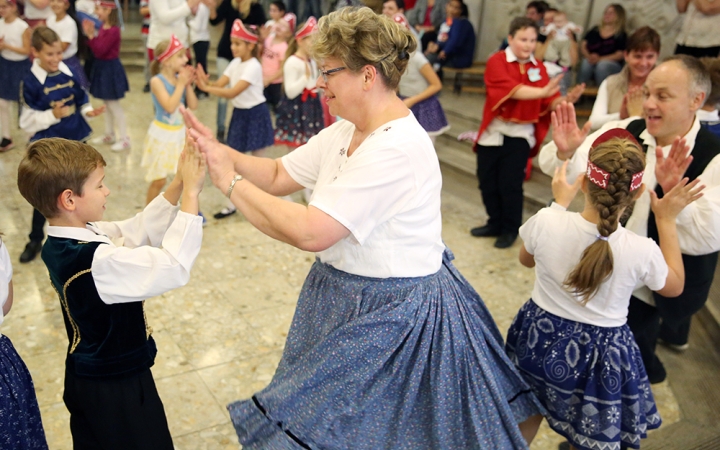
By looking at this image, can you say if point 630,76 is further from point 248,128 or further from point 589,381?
point 248,128

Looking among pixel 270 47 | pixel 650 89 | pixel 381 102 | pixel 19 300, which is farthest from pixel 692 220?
pixel 270 47

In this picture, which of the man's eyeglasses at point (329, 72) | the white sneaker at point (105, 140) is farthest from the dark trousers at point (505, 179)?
the white sneaker at point (105, 140)

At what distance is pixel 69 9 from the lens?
6582 mm

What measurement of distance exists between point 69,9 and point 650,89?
5.83 m

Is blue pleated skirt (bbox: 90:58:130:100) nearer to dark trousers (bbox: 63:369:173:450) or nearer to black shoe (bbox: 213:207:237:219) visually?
black shoe (bbox: 213:207:237:219)

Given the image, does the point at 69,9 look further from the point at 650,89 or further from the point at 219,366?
the point at 650,89

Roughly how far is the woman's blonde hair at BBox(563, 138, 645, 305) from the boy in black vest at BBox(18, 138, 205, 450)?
4.02ft

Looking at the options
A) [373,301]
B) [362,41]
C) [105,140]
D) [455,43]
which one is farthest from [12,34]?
[373,301]

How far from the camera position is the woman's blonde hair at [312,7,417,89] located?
1835 mm

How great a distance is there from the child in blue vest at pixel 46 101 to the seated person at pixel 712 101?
3495mm

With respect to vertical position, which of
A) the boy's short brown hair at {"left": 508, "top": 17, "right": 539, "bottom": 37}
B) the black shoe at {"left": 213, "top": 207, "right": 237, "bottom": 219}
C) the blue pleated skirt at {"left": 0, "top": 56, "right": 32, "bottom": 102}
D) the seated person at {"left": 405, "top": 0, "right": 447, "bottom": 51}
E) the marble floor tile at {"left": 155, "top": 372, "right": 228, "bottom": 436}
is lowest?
the black shoe at {"left": 213, "top": 207, "right": 237, "bottom": 219}

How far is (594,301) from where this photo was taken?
89.9 inches

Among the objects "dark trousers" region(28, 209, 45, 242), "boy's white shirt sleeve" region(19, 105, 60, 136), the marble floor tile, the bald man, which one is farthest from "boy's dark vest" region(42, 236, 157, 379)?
"boy's white shirt sleeve" region(19, 105, 60, 136)

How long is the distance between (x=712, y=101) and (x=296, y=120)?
3.09 metres
